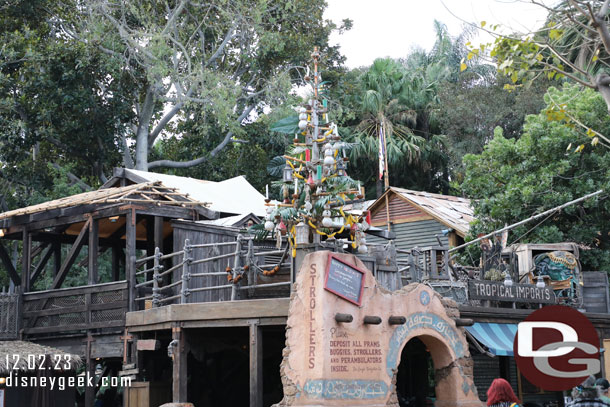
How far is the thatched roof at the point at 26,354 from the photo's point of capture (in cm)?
1614

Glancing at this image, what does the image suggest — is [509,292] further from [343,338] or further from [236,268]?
[236,268]

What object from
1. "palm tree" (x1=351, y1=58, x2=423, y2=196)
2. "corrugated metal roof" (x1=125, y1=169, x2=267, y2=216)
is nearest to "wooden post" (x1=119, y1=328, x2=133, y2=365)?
"corrugated metal roof" (x1=125, y1=169, x2=267, y2=216)

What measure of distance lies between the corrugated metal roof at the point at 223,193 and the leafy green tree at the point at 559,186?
20.2 feet

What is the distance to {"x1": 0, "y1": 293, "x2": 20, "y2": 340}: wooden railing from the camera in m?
18.0

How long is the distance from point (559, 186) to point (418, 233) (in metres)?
5.95

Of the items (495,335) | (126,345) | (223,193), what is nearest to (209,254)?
(126,345)

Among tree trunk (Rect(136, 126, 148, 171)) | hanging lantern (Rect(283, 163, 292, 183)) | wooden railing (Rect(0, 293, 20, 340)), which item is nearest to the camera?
hanging lantern (Rect(283, 163, 292, 183))

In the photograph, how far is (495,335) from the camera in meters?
15.1

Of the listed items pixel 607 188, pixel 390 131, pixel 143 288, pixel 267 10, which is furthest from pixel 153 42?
pixel 607 188

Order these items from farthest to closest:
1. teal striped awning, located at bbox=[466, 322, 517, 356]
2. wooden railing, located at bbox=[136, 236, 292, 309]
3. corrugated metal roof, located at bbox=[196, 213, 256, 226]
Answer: corrugated metal roof, located at bbox=[196, 213, 256, 226] < teal striped awning, located at bbox=[466, 322, 517, 356] < wooden railing, located at bbox=[136, 236, 292, 309]

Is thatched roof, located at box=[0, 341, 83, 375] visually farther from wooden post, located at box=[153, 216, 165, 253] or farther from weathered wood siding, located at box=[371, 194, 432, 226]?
weathered wood siding, located at box=[371, 194, 432, 226]

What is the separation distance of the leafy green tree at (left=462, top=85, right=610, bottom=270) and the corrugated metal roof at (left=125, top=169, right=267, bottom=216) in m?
6.15

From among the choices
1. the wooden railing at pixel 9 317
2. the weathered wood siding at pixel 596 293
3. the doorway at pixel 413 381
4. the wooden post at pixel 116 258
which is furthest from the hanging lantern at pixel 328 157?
the wooden post at pixel 116 258

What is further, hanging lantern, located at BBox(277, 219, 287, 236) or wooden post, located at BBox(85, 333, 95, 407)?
wooden post, located at BBox(85, 333, 95, 407)
